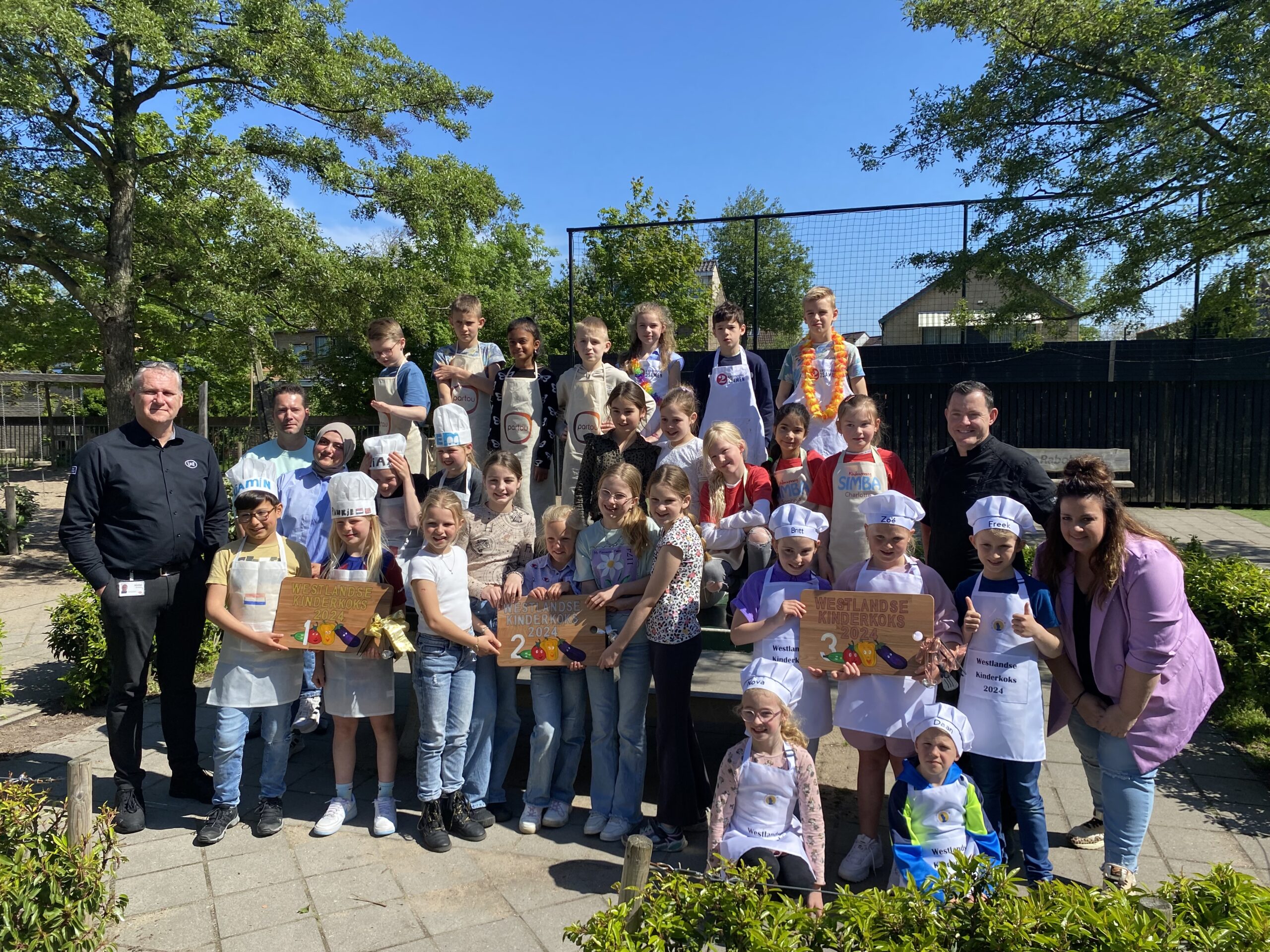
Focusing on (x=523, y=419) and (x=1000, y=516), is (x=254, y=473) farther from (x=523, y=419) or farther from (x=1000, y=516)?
(x=1000, y=516)

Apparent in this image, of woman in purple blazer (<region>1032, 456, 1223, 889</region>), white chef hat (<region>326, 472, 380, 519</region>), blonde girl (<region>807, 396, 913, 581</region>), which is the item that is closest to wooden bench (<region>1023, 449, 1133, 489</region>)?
blonde girl (<region>807, 396, 913, 581</region>)

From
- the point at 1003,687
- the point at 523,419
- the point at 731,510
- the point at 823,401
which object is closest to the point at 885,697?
the point at 1003,687

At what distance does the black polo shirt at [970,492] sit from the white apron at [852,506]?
0.33 m

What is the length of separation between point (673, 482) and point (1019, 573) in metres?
1.66

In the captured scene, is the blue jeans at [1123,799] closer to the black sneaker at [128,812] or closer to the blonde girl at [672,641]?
the blonde girl at [672,641]

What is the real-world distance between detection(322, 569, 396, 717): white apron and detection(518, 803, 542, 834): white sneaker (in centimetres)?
91

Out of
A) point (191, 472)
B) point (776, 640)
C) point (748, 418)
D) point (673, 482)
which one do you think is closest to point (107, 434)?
point (191, 472)

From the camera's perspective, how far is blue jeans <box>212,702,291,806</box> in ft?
14.1

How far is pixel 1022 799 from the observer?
11.5 ft

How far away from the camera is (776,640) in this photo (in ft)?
Answer: 12.7

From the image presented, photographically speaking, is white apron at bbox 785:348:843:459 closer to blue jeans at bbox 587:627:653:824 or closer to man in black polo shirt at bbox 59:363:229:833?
blue jeans at bbox 587:627:653:824

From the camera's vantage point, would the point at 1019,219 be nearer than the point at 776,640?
No

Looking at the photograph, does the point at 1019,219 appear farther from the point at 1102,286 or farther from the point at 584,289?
the point at 584,289

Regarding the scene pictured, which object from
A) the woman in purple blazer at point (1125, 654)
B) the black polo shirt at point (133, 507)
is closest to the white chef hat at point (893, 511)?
the woman in purple blazer at point (1125, 654)
